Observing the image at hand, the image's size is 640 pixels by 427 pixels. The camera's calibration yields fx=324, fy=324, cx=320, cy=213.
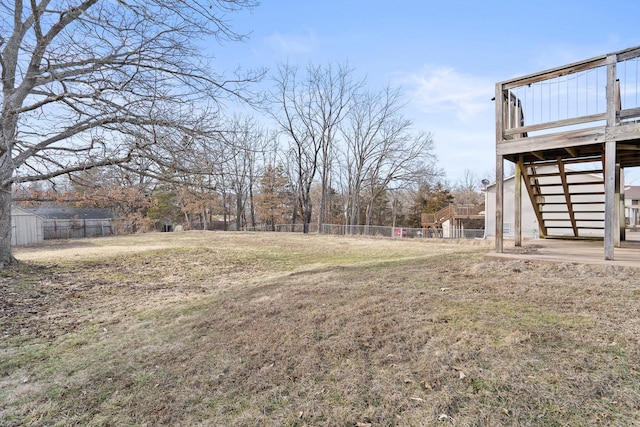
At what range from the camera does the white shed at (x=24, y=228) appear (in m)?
16.3

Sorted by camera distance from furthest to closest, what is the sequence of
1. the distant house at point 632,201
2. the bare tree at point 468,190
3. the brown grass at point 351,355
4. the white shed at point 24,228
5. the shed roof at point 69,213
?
the bare tree at point 468,190 → the distant house at point 632,201 → the shed roof at point 69,213 → the white shed at point 24,228 → the brown grass at point 351,355

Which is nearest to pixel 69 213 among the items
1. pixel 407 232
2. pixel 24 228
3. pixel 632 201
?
pixel 24 228

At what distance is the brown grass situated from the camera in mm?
1854

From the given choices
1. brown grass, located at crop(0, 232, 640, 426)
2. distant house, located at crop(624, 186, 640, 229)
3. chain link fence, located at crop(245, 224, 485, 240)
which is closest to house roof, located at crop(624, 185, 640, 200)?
distant house, located at crop(624, 186, 640, 229)

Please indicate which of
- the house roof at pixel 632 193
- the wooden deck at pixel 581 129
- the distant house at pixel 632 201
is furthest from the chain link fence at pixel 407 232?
the house roof at pixel 632 193

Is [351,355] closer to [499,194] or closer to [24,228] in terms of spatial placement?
[499,194]

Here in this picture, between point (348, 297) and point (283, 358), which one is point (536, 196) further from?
point (283, 358)

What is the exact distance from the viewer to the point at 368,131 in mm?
29172

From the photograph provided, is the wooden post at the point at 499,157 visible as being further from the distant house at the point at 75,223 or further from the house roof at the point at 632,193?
the house roof at the point at 632,193

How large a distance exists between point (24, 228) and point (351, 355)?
69.4ft

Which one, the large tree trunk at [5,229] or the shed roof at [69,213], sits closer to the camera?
the large tree trunk at [5,229]

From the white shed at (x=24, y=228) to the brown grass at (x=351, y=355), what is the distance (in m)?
16.1

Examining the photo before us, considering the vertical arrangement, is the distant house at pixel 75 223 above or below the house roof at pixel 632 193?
below

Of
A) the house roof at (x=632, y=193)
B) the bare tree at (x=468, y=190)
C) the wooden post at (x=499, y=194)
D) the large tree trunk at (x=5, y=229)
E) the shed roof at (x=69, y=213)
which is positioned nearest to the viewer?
the wooden post at (x=499, y=194)
